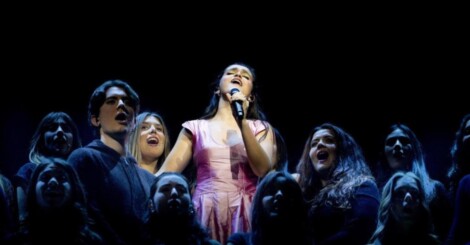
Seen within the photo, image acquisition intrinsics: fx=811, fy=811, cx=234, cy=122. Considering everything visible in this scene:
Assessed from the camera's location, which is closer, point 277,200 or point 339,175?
point 277,200

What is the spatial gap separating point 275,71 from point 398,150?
1.55 meters

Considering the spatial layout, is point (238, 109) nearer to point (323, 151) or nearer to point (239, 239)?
point (323, 151)

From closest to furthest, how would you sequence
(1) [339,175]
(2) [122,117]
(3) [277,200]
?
(3) [277,200] < (2) [122,117] < (1) [339,175]

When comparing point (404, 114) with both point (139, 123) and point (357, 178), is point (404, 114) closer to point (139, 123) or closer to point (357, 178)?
point (357, 178)

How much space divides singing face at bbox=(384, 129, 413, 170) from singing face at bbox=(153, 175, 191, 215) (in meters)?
1.43

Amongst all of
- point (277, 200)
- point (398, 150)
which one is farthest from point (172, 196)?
point (398, 150)

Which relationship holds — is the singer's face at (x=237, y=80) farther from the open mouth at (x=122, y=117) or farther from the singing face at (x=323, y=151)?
the open mouth at (x=122, y=117)

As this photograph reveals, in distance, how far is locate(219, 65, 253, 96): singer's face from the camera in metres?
4.67

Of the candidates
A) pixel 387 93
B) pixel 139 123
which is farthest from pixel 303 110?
pixel 139 123

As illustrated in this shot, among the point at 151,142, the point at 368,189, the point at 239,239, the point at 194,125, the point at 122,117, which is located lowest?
the point at 239,239

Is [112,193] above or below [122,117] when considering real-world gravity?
below

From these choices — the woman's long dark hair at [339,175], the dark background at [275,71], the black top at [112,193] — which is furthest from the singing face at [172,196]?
the dark background at [275,71]

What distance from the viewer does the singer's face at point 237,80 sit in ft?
15.3

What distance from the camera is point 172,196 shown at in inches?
148
